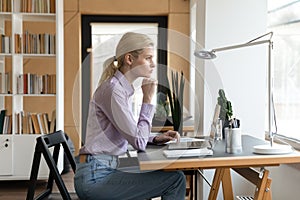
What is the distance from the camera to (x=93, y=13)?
527 centimetres

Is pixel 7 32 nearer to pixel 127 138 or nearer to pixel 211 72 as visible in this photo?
pixel 211 72

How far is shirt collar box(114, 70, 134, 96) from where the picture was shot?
1.99 meters

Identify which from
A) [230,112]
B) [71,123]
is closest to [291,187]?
[230,112]

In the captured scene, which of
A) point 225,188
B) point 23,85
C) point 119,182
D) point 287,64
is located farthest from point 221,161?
point 23,85

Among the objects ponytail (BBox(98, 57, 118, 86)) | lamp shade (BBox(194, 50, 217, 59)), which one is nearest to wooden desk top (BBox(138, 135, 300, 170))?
ponytail (BBox(98, 57, 118, 86))

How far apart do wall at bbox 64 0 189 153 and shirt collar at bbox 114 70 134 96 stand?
3.20m

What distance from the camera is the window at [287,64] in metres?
2.92

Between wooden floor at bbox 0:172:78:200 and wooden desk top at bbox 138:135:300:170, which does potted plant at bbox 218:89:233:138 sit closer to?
wooden desk top at bbox 138:135:300:170

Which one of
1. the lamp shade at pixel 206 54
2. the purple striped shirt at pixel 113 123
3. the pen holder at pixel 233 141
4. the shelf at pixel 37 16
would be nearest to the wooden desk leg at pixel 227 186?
the pen holder at pixel 233 141

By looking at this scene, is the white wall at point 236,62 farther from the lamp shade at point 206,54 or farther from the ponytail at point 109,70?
the ponytail at point 109,70

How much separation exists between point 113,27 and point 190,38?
103 centimetres

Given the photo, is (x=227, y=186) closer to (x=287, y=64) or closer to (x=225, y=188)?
(x=225, y=188)

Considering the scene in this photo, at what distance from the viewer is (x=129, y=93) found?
2012 mm

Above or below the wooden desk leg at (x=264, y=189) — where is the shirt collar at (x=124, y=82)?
above
